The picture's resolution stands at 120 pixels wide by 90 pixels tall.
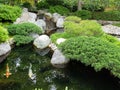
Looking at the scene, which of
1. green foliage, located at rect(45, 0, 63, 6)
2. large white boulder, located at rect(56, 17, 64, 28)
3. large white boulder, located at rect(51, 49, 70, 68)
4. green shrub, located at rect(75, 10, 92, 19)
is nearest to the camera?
large white boulder, located at rect(51, 49, 70, 68)

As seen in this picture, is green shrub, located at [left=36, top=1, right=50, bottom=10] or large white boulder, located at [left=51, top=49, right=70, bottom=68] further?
green shrub, located at [left=36, top=1, right=50, bottom=10]

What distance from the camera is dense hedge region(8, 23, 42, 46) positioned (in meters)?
16.0

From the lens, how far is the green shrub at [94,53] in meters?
11.5

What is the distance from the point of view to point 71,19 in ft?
56.8

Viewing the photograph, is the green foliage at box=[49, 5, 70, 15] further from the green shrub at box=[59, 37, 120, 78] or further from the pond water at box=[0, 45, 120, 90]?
the green shrub at box=[59, 37, 120, 78]

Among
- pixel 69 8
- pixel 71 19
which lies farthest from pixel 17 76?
pixel 69 8

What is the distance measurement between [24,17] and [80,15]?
171 inches

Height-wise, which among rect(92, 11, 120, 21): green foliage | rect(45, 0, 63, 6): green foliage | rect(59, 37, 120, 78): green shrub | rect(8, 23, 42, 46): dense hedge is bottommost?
rect(92, 11, 120, 21): green foliage

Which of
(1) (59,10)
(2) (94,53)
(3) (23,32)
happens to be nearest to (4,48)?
(3) (23,32)

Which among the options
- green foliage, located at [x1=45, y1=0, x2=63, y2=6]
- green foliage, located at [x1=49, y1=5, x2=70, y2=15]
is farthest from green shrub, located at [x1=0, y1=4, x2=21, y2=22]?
green foliage, located at [x1=45, y1=0, x2=63, y2=6]

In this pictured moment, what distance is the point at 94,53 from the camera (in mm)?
12016

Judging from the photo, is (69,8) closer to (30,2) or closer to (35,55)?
(30,2)

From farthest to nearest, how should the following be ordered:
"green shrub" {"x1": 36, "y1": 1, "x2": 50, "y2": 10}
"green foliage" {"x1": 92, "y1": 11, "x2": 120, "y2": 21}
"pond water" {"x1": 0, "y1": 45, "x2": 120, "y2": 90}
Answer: "green shrub" {"x1": 36, "y1": 1, "x2": 50, "y2": 10} < "green foliage" {"x1": 92, "y1": 11, "x2": 120, "y2": 21} < "pond water" {"x1": 0, "y1": 45, "x2": 120, "y2": 90}

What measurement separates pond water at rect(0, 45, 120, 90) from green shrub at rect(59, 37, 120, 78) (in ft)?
2.11
